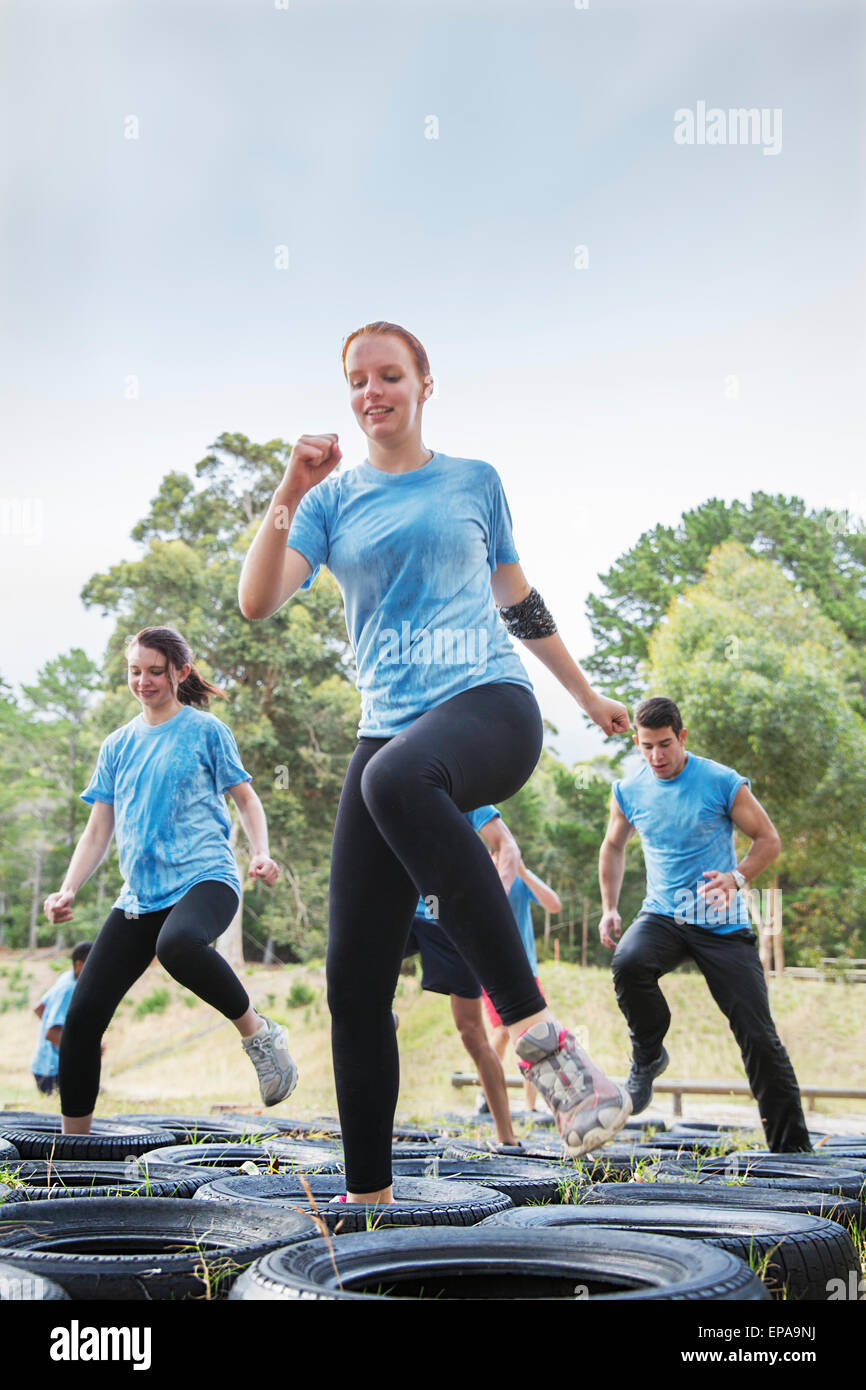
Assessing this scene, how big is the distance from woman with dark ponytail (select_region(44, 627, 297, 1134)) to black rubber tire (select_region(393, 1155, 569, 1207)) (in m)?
0.52

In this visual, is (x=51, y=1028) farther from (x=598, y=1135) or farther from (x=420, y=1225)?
(x=598, y=1135)

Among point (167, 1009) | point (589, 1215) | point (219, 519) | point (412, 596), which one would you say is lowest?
point (167, 1009)

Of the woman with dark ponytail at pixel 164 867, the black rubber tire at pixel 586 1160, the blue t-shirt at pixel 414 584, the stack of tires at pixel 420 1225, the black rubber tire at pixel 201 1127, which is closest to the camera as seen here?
the stack of tires at pixel 420 1225

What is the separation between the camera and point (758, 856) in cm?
435

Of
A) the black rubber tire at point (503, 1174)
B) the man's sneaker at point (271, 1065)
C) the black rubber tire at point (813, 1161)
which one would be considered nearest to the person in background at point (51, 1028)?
the man's sneaker at point (271, 1065)

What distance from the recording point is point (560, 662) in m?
2.62

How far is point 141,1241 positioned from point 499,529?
1.58 m

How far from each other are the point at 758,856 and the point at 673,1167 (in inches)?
51.9

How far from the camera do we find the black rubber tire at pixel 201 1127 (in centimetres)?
417

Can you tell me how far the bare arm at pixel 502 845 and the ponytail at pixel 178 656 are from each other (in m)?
1.54

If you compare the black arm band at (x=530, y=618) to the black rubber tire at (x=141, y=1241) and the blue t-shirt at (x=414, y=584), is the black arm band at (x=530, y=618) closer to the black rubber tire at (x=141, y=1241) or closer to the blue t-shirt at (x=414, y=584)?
the blue t-shirt at (x=414, y=584)

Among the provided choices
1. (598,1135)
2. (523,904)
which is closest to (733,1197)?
(598,1135)
